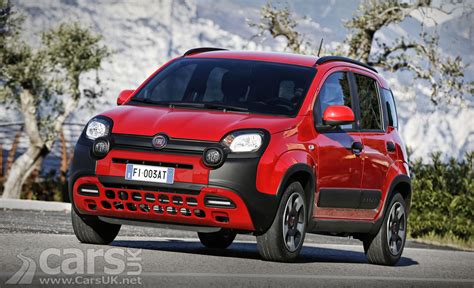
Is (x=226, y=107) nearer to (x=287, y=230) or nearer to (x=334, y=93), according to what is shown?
(x=287, y=230)

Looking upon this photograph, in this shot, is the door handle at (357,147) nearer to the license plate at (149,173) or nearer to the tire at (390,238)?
the tire at (390,238)

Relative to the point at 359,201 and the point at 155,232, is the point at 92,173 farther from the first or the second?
the point at 155,232

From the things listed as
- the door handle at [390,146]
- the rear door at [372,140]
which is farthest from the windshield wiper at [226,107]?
the door handle at [390,146]

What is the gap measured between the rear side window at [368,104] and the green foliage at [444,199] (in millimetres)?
8397

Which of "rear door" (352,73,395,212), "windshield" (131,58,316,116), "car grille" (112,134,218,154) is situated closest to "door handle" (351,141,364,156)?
"rear door" (352,73,395,212)

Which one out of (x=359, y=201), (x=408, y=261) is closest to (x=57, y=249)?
(x=359, y=201)

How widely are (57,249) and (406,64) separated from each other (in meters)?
21.7

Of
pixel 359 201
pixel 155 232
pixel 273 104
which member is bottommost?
pixel 155 232

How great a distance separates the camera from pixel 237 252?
1109 cm

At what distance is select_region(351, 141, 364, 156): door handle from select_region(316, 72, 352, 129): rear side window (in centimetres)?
18

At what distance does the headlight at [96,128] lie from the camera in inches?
371

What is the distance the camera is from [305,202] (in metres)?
9.70

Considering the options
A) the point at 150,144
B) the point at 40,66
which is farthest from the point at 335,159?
the point at 40,66

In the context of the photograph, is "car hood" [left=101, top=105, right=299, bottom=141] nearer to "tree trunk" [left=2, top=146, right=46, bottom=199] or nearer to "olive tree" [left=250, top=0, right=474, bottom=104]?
"olive tree" [left=250, top=0, right=474, bottom=104]
